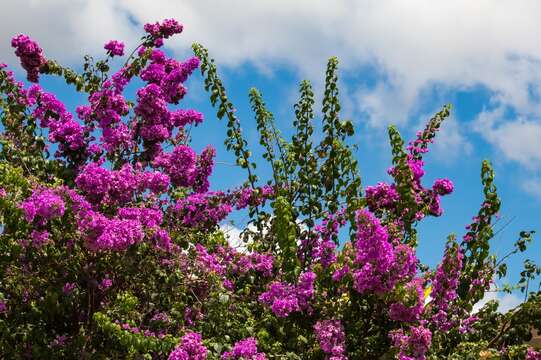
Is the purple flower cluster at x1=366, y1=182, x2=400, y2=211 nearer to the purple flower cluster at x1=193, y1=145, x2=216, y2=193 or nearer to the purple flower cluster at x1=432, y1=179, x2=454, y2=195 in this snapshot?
the purple flower cluster at x1=432, y1=179, x2=454, y2=195

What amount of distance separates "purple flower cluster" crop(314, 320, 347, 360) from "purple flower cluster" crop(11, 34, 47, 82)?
4.71m

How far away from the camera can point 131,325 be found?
607 centimetres

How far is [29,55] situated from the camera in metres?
8.73

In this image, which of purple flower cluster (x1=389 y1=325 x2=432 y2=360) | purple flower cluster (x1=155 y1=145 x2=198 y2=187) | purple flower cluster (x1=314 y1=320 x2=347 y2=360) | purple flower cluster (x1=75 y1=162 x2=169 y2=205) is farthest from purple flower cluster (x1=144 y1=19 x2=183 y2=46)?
purple flower cluster (x1=389 y1=325 x2=432 y2=360)

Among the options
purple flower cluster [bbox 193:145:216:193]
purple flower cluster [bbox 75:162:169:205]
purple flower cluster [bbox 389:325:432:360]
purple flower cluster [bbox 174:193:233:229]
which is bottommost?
purple flower cluster [bbox 389:325:432:360]

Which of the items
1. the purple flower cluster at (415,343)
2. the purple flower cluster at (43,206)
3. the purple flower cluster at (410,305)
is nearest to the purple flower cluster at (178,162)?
the purple flower cluster at (43,206)

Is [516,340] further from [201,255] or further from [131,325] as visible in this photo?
[131,325]

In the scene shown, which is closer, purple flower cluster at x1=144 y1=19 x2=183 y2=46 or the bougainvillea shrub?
the bougainvillea shrub

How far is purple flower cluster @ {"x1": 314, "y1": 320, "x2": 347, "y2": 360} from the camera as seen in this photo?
6.02 metres

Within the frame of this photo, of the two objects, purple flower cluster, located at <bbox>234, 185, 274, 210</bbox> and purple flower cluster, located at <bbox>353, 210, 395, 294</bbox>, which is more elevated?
purple flower cluster, located at <bbox>234, 185, 274, 210</bbox>

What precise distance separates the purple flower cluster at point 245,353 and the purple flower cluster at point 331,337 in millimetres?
640

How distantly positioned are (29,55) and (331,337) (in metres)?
4.92

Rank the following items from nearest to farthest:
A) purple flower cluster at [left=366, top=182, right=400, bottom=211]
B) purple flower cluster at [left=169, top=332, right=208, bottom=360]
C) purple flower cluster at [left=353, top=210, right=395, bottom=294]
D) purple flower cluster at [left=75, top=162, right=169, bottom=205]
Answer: purple flower cluster at [left=169, top=332, right=208, bottom=360], purple flower cluster at [left=353, top=210, right=395, bottom=294], purple flower cluster at [left=75, top=162, right=169, bottom=205], purple flower cluster at [left=366, top=182, right=400, bottom=211]

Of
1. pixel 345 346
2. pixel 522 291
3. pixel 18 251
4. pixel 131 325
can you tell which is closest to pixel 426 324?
pixel 345 346
